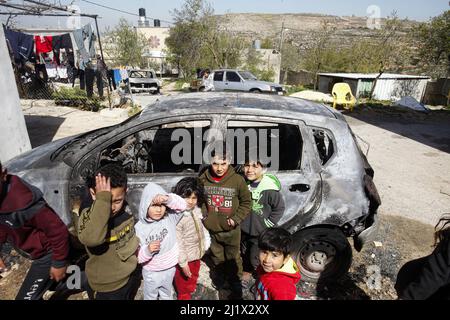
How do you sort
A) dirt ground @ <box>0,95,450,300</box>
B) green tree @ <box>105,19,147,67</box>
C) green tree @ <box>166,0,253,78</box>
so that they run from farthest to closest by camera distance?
green tree @ <box>105,19,147,67</box>
green tree @ <box>166,0,253,78</box>
dirt ground @ <box>0,95,450,300</box>

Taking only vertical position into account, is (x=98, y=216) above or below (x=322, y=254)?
above

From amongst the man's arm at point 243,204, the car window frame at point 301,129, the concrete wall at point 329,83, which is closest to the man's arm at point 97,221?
the man's arm at point 243,204

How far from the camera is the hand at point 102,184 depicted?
5.70ft

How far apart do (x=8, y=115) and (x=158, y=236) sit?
191 inches

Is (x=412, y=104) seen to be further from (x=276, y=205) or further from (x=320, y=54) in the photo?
(x=276, y=205)

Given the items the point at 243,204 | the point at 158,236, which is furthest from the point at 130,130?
the point at 243,204

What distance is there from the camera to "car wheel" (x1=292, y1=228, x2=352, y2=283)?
275cm

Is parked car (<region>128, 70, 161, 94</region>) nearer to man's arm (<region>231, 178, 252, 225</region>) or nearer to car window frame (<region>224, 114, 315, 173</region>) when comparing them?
car window frame (<region>224, 114, 315, 173</region>)

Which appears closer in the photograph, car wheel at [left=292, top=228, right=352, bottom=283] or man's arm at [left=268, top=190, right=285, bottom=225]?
man's arm at [left=268, top=190, right=285, bottom=225]

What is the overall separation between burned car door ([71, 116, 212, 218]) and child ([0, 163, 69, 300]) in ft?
1.71

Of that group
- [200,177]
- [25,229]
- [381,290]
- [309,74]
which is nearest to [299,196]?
[200,177]

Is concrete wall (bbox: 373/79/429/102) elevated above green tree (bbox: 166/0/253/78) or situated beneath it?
situated beneath

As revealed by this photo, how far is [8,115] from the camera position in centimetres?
514

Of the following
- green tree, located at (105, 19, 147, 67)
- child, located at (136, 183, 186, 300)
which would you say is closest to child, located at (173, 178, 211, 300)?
child, located at (136, 183, 186, 300)
